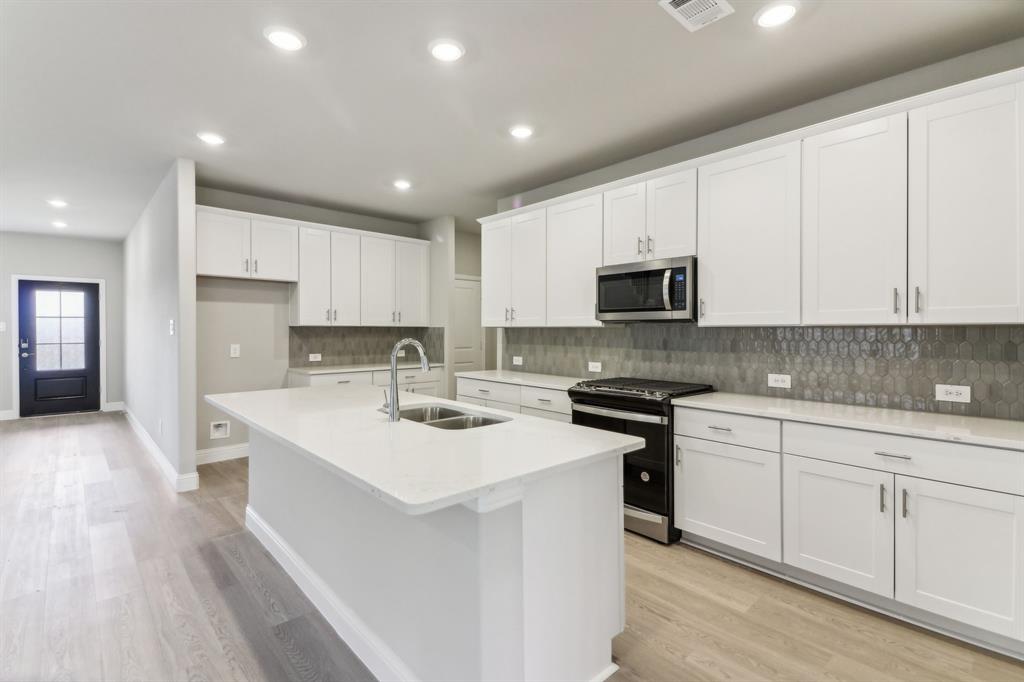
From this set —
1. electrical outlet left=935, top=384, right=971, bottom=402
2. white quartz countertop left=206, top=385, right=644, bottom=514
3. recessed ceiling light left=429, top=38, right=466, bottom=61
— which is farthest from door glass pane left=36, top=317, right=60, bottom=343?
electrical outlet left=935, top=384, right=971, bottom=402

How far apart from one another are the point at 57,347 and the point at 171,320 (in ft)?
15.7

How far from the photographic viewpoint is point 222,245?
4422 mm

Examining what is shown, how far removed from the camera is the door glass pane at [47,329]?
22.8ft

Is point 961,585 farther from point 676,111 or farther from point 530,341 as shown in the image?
point 530,341

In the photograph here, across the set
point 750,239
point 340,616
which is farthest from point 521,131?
point 340,616

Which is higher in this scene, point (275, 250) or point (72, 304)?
point (275, 250)

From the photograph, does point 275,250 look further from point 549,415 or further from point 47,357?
point 47,357

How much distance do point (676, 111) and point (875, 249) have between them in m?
1.36

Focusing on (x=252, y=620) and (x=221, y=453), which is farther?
(x=221, y=453)

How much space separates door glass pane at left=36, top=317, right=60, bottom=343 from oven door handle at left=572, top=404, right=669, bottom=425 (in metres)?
7.97

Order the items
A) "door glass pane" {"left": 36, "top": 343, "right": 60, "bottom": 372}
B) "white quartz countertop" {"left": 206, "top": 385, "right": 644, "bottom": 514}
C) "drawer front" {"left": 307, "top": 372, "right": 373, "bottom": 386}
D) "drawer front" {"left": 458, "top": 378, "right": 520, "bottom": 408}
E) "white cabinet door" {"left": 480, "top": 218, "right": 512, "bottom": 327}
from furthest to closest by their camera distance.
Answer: "door glass pane" {"left": 36, "top": 343, "right": 60, "bottom": 372} → "drawer front" {"left": 307, "top": 372, "right": 373, "bottom": 386} → "white cabinet door" {"left": 480, "top": 218, "right": 512, "bottom": 327} → "drawer front" {"left": 458, "top": 378, "right": 520, "bottom": 408} → "white quartz countertop" {"left": 206, "top": 385, "right": 644, "bottom": 514}

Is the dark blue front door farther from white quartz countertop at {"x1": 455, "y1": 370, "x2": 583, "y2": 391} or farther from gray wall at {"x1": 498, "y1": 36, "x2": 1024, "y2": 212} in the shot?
gray wall at {"x1": 498, "y1": 36, "x2": 1024, "y2": 212}

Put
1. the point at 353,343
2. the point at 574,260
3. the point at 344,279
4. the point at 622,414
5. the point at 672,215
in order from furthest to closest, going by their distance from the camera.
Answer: the point at 353,343 < the point at 344,279 < the point at 574,260 < the point at 672,215 < the point at 622,414

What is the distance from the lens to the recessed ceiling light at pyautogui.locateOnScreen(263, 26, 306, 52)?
7.11ft
